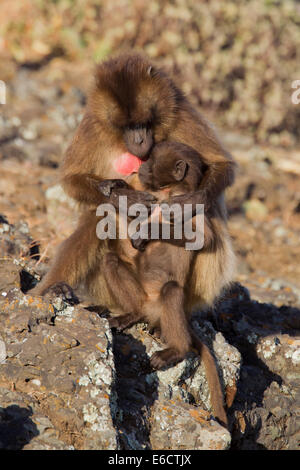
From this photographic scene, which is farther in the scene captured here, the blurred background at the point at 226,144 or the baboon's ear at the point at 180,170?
the baboon's ear at the point at 180,170

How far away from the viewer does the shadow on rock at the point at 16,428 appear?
2744mm

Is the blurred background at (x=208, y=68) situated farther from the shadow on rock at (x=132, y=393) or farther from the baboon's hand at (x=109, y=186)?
the shadow on rock at (x=132, y=393)

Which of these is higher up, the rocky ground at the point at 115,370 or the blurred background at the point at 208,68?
the blurred background at the point at 208,68

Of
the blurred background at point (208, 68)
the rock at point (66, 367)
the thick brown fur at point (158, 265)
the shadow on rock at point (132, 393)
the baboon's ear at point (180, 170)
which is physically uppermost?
the blurred background at point (208, 68)

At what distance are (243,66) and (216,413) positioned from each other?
8321 mm

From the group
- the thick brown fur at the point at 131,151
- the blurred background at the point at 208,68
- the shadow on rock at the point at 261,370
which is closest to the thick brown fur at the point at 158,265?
the thick brown fur at the point at 131,151

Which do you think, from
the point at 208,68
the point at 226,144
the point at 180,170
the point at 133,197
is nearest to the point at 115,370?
the point at 133,197

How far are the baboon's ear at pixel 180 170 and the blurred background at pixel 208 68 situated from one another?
184 inches

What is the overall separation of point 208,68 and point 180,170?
6.91m

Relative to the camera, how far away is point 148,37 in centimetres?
1055

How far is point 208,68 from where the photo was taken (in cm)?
1048

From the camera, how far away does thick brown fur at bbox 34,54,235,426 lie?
4043mm

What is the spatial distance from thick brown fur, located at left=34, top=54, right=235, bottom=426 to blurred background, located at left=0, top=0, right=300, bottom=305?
14.4ft

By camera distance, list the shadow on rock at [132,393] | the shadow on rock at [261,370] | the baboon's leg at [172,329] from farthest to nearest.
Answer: the shadow on rock at [261,370], the baboon's leg at [172,329], the shadow on rock at [132,393]
